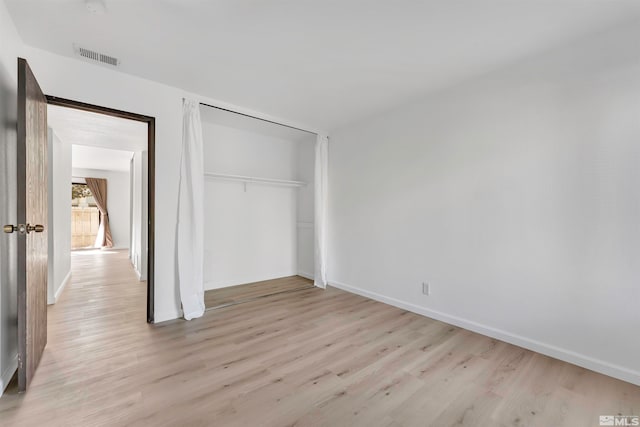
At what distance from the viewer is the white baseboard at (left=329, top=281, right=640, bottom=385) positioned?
1.92 m

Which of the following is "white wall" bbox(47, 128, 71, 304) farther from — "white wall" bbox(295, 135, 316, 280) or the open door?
"white wall" bbox(295, 135, 316, 280)

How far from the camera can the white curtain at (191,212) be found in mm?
2959

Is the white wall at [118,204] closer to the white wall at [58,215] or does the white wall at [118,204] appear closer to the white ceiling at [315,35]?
the white wall at [58,215]

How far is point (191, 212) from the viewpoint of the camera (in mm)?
3027

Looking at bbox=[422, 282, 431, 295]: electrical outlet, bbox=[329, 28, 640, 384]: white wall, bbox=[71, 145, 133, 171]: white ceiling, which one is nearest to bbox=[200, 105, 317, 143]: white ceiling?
bbox=[329, 28, 640, 384]: white wall

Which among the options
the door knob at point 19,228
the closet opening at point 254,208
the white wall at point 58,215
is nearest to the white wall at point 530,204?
the closet opening at point 254,208

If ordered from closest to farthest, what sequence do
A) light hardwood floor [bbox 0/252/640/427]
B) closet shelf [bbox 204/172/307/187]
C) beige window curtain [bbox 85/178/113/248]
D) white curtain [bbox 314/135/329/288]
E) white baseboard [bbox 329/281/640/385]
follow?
light hardwood floor [bbox 0/252/640/427] → white baseboard [bbox 329/281/640/385] → closet shelf [bbox 204/172/307/187] → white curtain [bbox 314/135/329/288] → beige window curtain [bbox 85/178/113/248]

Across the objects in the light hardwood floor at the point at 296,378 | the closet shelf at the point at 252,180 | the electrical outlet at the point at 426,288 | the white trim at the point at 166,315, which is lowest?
the light hardwood floor at the point at 296,378

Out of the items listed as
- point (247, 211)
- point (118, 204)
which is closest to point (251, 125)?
point (247, 211)

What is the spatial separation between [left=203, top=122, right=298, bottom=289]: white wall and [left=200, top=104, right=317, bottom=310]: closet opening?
14 mm

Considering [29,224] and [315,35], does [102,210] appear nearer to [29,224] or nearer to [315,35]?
[29,224]

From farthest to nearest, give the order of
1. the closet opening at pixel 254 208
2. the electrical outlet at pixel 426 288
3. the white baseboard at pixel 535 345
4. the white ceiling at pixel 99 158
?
the white ceiling at pixel 99 158
the closet opening at pixel 254 208
the electrical outlet at pixel 426 288
the white baseboard at pixel 535 345

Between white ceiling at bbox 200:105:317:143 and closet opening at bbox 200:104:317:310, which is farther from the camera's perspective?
closet opening at bbox 200:104:317:310

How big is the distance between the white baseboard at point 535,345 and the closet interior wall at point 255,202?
2137 millimetres
